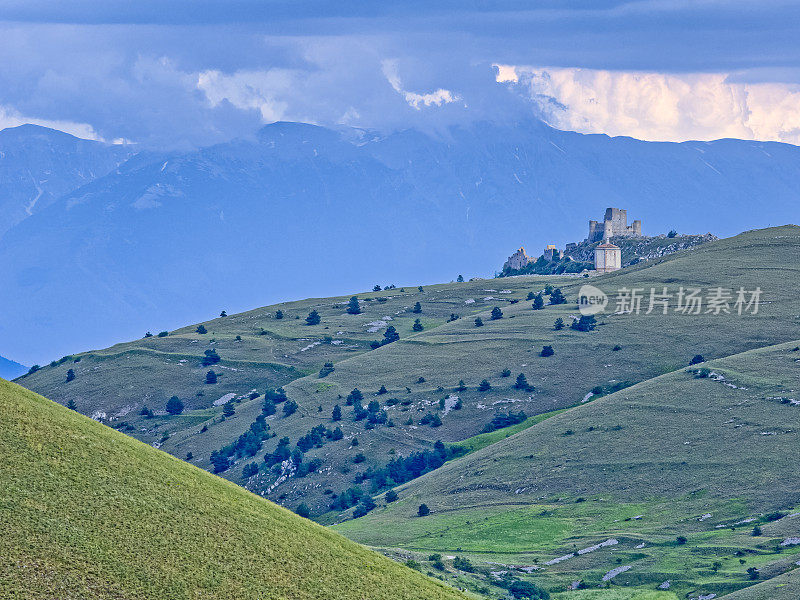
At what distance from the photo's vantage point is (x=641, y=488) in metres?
134

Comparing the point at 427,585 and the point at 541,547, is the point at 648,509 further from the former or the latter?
the point at 427,585

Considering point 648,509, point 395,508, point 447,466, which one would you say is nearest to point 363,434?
point 447,466

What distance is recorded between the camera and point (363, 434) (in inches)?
7274

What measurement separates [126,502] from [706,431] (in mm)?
93631

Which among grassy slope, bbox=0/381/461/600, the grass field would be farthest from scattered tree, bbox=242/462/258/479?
grassy slope, bbox=0/381/461/600

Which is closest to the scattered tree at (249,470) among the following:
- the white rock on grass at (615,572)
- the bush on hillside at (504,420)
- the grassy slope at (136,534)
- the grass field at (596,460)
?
the grass field at (596,460)

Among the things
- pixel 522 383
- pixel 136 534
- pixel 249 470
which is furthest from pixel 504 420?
pixel 136 534

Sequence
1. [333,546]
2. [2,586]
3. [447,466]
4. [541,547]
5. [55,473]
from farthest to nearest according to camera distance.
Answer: [447,466] < [541,547] < [333,546] < [55,473] < [2,586]

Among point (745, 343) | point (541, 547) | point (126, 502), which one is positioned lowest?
point (541, 547)

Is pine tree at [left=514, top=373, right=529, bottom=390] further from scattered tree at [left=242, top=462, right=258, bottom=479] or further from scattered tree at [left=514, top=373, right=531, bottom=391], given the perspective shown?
scattered tree at [left=242, top=462, right=258, bottom=479]

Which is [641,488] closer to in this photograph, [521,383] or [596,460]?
[596,460]

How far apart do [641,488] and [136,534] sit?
8286 cm

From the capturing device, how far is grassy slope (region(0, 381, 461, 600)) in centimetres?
5572

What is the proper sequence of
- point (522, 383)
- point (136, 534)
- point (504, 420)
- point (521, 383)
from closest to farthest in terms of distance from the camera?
1. point (136, 534)
2. point (504, 420)
3. point (522, 383)
4. point (521, 383)
